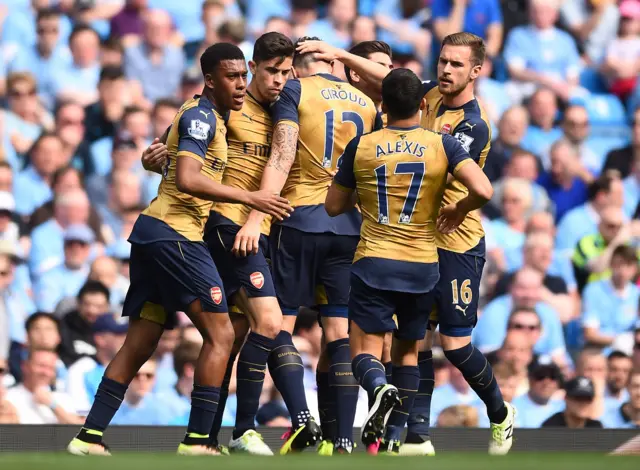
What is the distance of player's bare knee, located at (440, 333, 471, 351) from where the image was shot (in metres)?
8.18

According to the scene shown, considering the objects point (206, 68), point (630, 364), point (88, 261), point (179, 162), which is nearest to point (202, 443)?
point (179, 162)

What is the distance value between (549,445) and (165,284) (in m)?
3.38

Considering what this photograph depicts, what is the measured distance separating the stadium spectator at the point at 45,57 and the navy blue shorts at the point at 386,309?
540 centimetres

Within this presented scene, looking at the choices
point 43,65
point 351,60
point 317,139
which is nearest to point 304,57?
point 351,60

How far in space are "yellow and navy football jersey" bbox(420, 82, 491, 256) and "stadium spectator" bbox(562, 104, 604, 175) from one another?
192 inches

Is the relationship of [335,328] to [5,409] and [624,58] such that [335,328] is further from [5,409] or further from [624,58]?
[624,58]

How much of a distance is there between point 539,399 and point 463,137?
3831 mm

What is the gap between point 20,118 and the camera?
11898mm

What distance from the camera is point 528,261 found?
12.2 meters

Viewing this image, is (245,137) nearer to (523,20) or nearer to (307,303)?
(307,303)

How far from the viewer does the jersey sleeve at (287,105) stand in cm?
816

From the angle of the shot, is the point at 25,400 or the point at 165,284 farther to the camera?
the point at 25,400

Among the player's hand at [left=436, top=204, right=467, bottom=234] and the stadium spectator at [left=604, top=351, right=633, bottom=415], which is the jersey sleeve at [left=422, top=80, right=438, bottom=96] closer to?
the player's hand at [left=436, top=204, right=467, bottom=234]

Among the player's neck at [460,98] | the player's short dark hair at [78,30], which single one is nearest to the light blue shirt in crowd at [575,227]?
the player's neck at [460,98]
